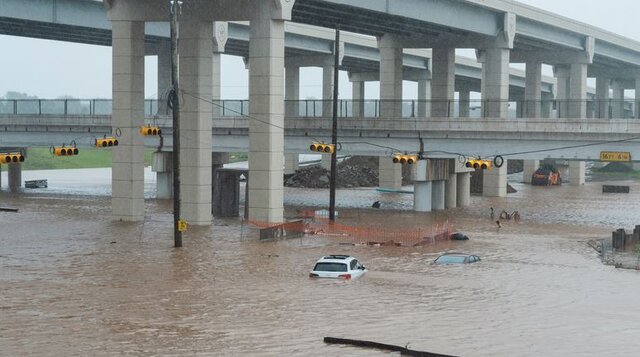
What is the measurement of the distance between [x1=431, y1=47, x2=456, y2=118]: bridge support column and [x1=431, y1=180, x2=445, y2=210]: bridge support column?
14.2m

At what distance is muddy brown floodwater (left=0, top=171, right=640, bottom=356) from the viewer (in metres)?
26.2

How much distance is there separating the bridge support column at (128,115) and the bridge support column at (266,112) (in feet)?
24.8

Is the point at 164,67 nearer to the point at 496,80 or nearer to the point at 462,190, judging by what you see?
the point at 496,80

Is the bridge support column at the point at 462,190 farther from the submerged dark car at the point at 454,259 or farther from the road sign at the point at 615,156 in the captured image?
the submerged dark car at the point at 454,259

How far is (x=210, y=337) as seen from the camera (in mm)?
26844

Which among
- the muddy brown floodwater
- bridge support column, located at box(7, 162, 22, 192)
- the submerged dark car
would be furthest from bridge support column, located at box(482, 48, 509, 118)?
the submerged dark car

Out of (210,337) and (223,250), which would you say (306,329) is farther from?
(223,250)

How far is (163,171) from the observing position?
3241 inches

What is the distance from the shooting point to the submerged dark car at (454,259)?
42.6m

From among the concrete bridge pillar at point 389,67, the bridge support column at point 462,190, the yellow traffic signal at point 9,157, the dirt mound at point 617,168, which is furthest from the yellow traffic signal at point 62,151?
the dirt mound at point 617,168

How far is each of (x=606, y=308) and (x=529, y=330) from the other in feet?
16.4

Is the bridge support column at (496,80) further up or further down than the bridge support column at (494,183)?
further up

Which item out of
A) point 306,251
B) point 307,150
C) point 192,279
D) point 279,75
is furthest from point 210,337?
point 307,150

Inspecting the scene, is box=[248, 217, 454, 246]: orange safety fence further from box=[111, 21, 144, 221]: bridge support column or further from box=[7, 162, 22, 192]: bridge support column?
box=[7, 162, 22, 192]: bridge support column
